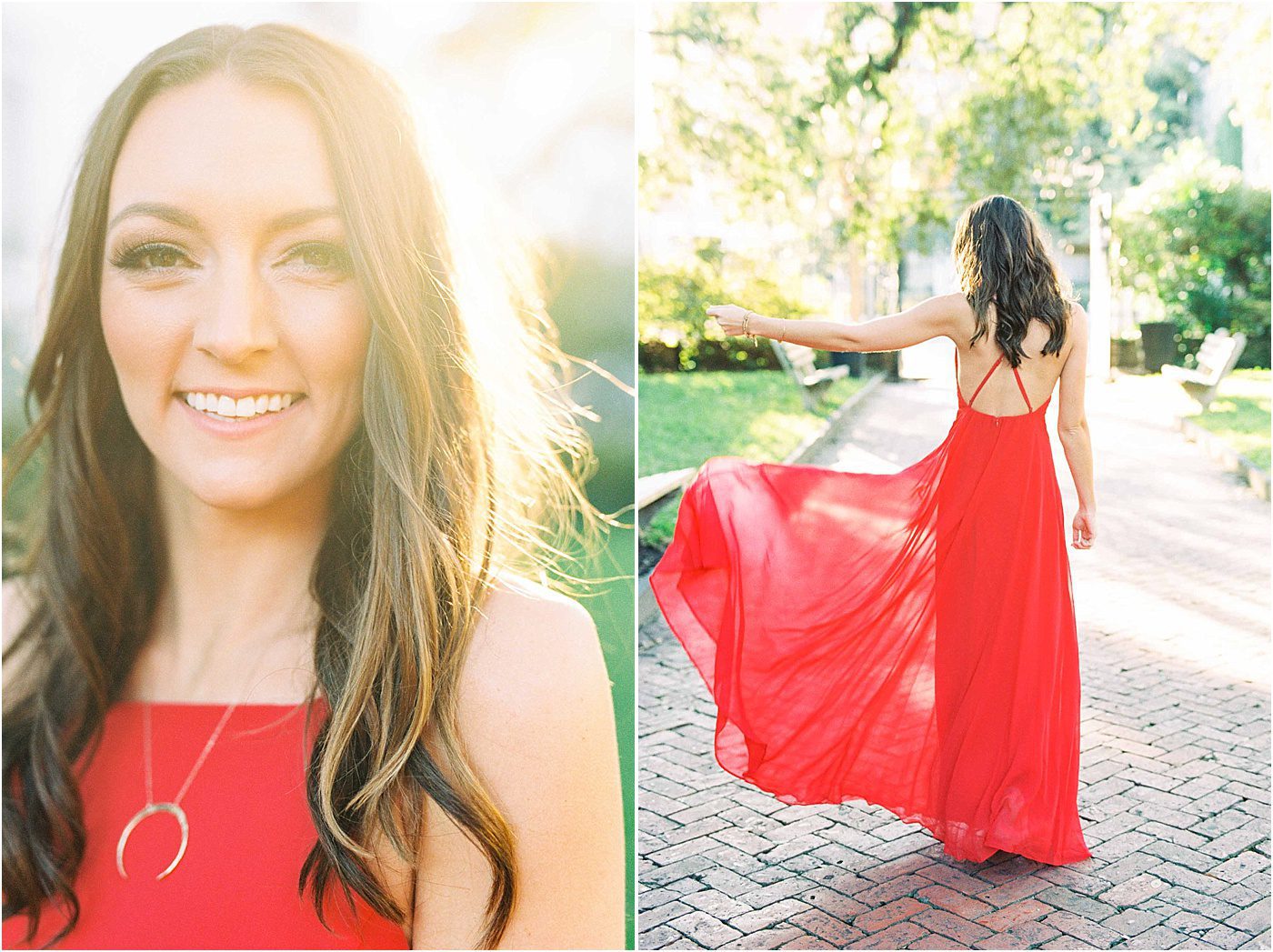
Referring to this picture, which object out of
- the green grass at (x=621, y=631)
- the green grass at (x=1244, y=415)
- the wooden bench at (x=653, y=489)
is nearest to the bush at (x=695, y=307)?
the green grass at (x=1244, y=415)

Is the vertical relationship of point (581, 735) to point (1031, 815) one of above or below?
above

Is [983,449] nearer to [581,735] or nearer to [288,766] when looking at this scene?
[581,735]

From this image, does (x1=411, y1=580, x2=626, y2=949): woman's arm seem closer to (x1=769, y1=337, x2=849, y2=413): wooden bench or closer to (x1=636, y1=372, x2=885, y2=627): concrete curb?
(x1=636, y1=372, x2=885, y2=627): concrete curb

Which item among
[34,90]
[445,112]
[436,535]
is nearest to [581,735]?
[436,535]

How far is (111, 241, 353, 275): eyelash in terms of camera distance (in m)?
2.81

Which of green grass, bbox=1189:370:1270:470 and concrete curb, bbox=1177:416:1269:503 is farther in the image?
green grass, bbox=1189:370:1270:470

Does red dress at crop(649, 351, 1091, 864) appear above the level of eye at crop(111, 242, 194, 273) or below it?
below

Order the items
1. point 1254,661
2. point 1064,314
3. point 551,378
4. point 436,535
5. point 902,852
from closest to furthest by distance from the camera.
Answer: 1. point 436,535
2. point 551,378
3. point 1064,314
4. point 902,852
5. point 1254,661

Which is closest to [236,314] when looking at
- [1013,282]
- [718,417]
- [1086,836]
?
[1013,282]

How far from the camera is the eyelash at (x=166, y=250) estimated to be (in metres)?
2.81

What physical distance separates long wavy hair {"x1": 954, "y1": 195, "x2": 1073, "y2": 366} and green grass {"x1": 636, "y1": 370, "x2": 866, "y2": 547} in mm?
3249

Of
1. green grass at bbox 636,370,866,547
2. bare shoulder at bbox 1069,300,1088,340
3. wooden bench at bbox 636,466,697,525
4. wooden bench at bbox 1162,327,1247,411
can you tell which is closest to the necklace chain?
wooden bench at bbox 636,466,697,525

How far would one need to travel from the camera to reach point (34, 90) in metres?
3.03

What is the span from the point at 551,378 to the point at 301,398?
594 mm
